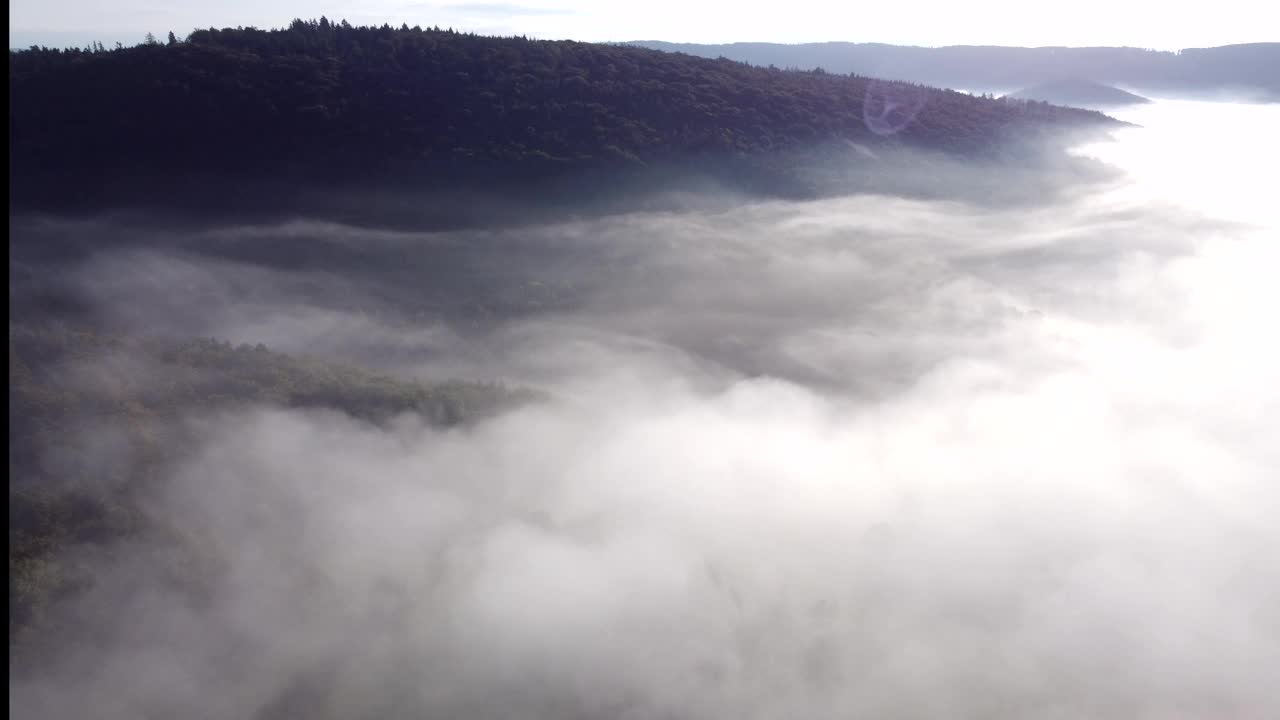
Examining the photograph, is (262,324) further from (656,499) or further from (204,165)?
(656,499)

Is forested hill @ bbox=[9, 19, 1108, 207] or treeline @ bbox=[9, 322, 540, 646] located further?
forested hill @ bbox=[9, 19, 1108, 207]

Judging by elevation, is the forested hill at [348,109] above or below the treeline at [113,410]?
above

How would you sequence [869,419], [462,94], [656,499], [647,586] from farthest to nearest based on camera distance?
[462,94]
[869,419]
[656,499]
[647,586]

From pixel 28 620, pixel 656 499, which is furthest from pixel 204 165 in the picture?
pixel 28 620

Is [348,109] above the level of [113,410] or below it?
above

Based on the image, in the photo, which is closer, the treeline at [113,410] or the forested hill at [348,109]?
the treeline at [113,410]

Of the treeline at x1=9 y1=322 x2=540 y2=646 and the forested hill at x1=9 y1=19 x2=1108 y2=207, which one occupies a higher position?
the forested hill at x1=9 y1=19 x2=1108 y2=207

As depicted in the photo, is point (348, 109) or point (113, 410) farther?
point (348, 109)

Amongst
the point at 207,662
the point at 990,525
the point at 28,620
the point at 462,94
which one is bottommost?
the point at 990,525
